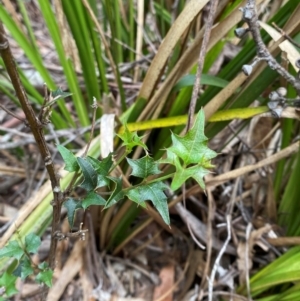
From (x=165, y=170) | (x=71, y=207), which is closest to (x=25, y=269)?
(x=71, y=207)

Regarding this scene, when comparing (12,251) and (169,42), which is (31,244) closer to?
(12,251)

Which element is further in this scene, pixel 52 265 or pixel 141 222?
pixel 141 222

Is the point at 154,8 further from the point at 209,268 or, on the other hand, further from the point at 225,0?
the point at 209,268

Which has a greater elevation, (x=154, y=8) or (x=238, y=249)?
(x=154, y=8)

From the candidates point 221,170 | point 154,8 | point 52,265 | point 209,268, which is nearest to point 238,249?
point 209,268

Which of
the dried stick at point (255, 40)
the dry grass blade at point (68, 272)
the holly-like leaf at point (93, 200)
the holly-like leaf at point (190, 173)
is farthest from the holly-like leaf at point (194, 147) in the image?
the dry grass blade at point (68, 272)

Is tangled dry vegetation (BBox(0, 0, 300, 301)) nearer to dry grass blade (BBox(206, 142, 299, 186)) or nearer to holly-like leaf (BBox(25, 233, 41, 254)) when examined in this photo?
dry grass blade (BBox(206, 142, 299, 186))
